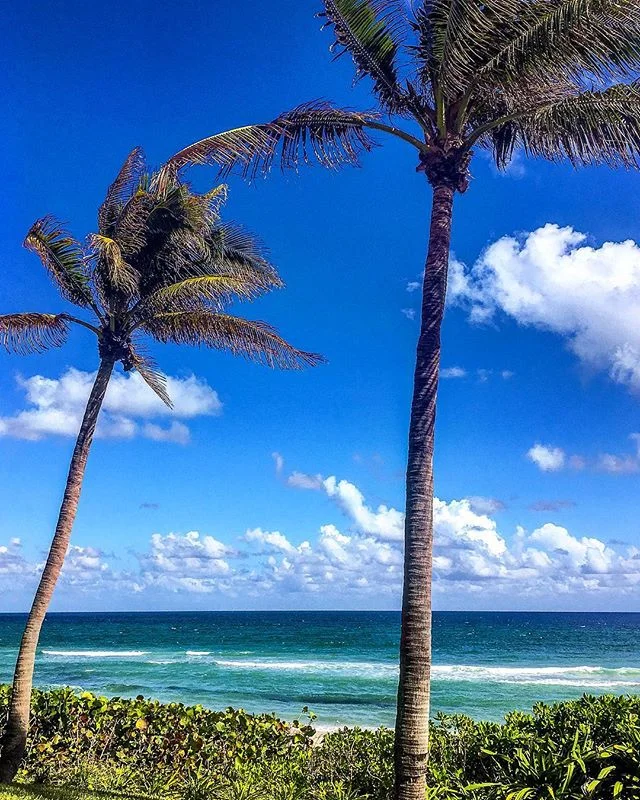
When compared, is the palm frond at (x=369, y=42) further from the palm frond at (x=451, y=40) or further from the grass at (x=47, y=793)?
the grass at (x=47, y=793)

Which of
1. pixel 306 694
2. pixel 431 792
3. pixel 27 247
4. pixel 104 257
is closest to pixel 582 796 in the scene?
pixel 431 792

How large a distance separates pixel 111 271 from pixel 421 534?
6.31 m

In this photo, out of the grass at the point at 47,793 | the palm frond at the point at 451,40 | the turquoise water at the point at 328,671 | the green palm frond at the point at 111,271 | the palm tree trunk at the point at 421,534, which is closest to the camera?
the palm tree trunk at the point at 421,534

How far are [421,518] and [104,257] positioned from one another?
6.33 m

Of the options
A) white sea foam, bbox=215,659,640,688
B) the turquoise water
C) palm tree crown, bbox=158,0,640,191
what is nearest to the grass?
palm tree crown, bbox=158,0,640,191

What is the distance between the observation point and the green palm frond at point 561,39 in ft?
19.0

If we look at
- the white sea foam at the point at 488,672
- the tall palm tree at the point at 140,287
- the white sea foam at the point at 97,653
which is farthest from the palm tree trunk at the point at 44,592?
the white sea foam at the point at 97,653

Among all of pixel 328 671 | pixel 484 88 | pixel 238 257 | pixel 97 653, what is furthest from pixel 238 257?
pixel 97 653

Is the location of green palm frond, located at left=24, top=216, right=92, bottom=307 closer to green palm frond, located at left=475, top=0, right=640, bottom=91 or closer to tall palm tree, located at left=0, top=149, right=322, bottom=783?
tall palm tree, located at left=0, top=149, right=322, bottom=783

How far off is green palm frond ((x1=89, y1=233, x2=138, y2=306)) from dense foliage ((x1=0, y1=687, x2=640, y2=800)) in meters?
6.38

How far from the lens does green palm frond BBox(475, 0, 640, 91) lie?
228 inches

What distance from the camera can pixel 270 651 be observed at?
5388 centimetres

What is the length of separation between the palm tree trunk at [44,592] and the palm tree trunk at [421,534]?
5376mm

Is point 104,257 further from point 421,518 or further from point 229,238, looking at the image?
point 421,518
